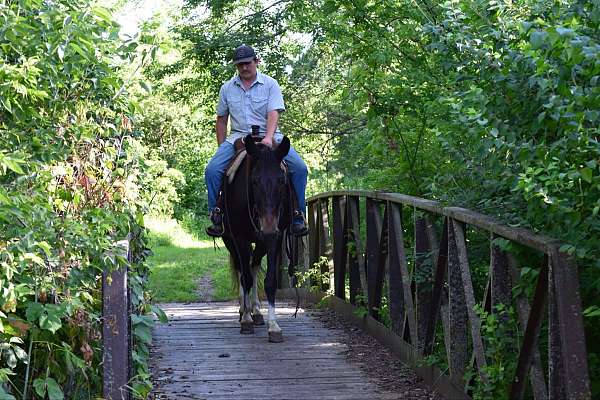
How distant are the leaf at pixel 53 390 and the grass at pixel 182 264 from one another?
3540 millimetres

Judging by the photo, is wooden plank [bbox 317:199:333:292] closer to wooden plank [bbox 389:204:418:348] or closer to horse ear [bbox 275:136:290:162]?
horse ear [bbox 275:136:290:162]

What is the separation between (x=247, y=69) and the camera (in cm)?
845

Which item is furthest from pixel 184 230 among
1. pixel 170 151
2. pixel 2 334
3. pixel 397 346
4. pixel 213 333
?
pixel 2 334

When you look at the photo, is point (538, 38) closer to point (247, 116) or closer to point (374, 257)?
point (374, 257)

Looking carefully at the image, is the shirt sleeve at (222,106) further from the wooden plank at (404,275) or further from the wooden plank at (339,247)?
the wooden plank at (404,275)

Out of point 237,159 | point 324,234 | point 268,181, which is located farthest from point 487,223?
point 324,234

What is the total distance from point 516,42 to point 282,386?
283cm

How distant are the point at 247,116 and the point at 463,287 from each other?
12.9 feet

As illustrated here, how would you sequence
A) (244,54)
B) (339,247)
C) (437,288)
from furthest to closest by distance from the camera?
(339,247) → (244,54) → (437,288)

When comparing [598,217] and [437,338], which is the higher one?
[598,217]

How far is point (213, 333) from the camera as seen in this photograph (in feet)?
27.8

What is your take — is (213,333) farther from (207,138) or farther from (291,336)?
(207,138)

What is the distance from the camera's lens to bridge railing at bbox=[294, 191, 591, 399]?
3557 millimetres

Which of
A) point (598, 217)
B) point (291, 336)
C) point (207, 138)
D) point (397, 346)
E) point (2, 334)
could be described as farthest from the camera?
point (207, 138)
